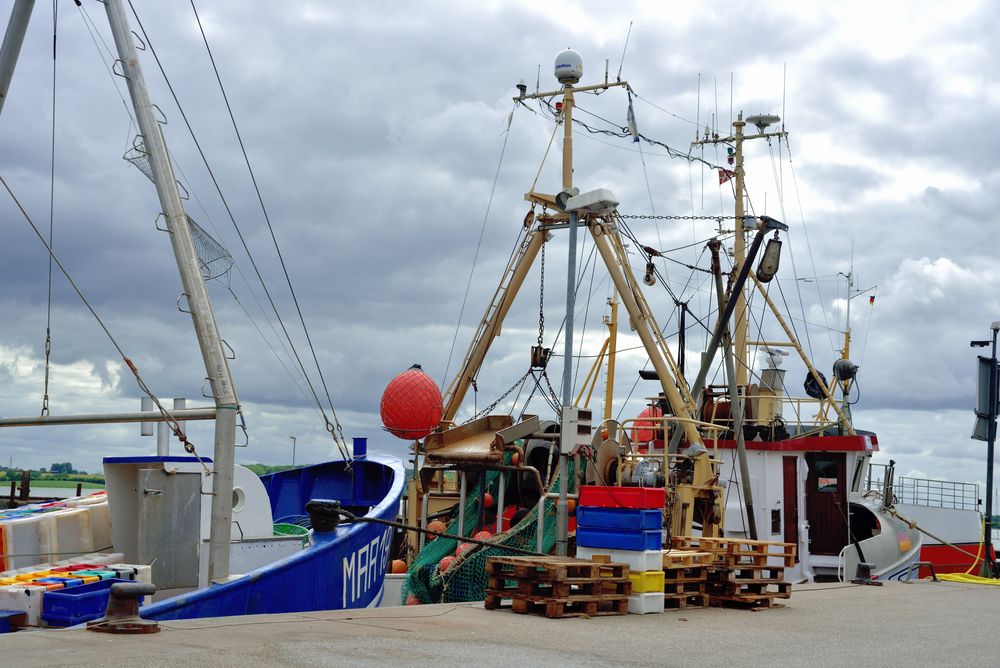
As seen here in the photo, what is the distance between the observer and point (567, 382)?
49.3 ft

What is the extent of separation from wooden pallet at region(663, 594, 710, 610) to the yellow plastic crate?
39 centimetres


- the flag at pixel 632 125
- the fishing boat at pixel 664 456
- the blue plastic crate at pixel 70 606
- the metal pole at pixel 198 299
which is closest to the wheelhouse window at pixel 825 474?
the fishing boat at pixel 664 456

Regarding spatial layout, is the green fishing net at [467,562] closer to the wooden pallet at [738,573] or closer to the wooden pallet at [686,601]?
the wooden pallet at [686,601]

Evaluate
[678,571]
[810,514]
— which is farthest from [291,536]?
[810,514]

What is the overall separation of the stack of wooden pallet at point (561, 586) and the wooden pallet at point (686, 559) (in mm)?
1134

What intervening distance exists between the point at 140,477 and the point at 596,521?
559cm

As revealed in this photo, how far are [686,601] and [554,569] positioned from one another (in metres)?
2.88

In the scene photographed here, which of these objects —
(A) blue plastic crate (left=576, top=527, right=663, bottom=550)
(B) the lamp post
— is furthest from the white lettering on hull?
(B) the lamp post

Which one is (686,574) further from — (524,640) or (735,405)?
(735,405)

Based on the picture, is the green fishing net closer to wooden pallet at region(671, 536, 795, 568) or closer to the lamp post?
wooden pallet at region(671, 536, 795, 568)

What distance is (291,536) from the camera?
15078mm

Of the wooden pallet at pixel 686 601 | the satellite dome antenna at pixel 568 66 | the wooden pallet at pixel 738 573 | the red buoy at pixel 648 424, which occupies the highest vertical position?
the satellite dome antenna at pixel 568 66

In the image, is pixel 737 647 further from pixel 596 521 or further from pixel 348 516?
pixel 348 516

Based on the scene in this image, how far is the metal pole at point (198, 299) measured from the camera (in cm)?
1202
